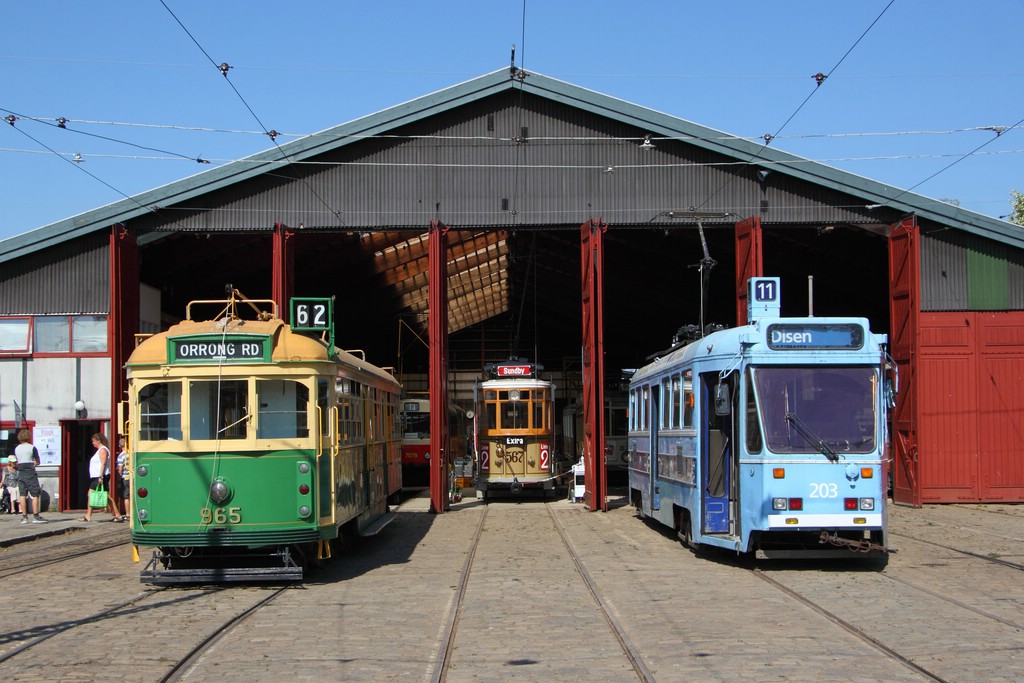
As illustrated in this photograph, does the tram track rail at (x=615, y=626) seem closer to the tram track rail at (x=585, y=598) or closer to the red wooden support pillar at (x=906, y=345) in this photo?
the tram track rail at (x=585, y=598)

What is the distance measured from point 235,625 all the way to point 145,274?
1702cm

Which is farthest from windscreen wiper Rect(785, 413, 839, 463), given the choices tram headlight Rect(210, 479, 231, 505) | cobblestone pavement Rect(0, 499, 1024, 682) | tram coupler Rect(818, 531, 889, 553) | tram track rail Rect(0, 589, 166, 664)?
tram track rail Rect(0, 589, 166, 664)

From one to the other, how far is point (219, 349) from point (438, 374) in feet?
36.4

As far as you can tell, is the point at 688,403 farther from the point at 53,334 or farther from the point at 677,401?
the point at 53,334

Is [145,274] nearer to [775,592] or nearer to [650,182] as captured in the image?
[650,182]

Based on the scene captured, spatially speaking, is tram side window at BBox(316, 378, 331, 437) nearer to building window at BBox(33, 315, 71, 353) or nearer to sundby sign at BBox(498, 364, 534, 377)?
building window at BBox(33, 315, 71, 353)

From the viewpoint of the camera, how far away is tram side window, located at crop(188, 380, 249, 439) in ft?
34.5

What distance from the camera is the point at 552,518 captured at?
19312 millimetres

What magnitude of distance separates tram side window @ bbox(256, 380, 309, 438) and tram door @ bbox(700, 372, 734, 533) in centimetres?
450

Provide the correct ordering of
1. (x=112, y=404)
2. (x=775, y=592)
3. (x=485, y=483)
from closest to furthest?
(x=775, y=592)
(x=112, y=404)
(x=485, y=483)

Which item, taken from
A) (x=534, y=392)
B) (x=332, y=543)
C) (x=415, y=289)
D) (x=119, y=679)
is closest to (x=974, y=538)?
(x=332, y=543)

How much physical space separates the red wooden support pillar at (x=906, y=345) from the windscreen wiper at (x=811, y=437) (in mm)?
11128

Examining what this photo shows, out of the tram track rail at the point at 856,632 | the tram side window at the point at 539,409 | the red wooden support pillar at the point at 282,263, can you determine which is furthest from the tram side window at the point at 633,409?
the red wooden support pillar at the point at 282,263

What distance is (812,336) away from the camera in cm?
1129
